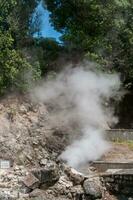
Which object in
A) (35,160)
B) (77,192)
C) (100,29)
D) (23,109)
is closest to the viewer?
(77,192)

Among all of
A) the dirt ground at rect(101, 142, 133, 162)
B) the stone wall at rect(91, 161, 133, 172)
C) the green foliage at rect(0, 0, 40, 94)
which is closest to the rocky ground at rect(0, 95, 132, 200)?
the stone wall at rect(91, 161, 133, 172)

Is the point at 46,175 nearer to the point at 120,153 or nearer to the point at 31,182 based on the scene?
the point at 31,182

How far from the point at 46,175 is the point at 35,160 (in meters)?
3.18

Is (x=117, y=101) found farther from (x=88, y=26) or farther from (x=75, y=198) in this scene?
(x=75, y=198)

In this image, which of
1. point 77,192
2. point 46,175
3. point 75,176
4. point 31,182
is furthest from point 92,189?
point 31,182

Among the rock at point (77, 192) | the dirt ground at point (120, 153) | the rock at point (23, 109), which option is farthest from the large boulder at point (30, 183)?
the rock at point (23, 109)

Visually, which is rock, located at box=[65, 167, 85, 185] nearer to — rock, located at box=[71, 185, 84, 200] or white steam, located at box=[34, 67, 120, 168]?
rock, located at box=[71, 185, 84, 200]

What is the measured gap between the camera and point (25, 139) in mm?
23344

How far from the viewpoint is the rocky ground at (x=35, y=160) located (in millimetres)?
18781

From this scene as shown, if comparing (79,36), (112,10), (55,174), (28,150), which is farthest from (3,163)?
(112,10)

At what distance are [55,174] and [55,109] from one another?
21.8 ft

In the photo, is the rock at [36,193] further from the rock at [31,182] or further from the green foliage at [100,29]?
the green foliage at [100,29]

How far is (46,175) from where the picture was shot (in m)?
19.2

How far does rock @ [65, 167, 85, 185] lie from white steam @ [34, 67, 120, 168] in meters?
4.57
